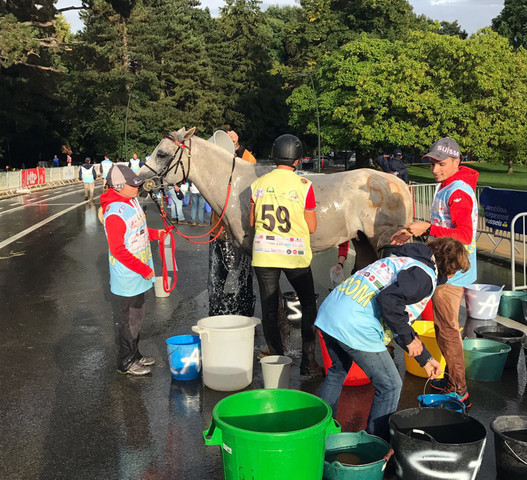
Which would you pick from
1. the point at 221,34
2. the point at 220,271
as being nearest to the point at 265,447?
the point at 220,271

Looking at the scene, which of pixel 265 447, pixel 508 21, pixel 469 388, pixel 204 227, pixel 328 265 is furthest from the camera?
pixel 508 21

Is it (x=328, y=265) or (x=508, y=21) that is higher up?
(x=508, y=21)

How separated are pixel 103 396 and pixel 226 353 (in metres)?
1.20

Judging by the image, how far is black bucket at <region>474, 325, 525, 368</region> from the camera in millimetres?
5973

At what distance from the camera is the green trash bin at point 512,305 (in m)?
7.70

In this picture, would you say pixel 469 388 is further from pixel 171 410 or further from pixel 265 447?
pixel 265 447

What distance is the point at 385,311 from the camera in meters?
3.46

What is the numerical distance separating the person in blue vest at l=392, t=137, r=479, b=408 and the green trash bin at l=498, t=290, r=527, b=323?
3.01 m

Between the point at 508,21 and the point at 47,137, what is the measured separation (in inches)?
2031

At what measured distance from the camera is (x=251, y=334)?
5.37 meters

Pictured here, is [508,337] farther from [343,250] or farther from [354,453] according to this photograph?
[354,453]

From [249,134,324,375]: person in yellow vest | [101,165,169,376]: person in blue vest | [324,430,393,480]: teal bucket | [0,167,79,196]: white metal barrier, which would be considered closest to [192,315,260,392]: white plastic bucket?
[249,134,324,375]: person in yellow vest

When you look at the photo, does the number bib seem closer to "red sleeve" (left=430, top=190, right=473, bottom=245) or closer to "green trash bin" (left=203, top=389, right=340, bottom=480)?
"red sleeve" (left=430, top=190, right=473, bottom=245)

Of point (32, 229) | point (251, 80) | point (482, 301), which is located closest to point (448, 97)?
point (32, 229)
